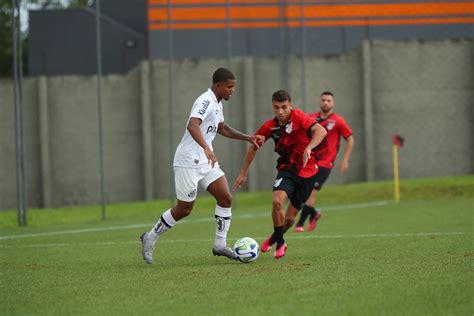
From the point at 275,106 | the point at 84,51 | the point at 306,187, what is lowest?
the point at 306,187

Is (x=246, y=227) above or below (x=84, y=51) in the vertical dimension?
below

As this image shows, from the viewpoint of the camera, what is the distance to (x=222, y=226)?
34.3 feet

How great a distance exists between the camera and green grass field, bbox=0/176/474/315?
7051 mm

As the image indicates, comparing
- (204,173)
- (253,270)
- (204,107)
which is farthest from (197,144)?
(253,270)

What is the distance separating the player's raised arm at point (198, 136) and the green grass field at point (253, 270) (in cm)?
110

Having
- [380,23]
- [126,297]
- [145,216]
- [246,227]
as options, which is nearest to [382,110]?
[380,23]

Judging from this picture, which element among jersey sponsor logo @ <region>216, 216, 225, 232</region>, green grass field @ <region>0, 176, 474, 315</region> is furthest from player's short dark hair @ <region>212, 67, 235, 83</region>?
green grass field @ <region>0, 176, 474, 315</region>

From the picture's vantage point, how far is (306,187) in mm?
10977

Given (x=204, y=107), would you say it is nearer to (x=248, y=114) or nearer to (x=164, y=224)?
(x=164, y=224)

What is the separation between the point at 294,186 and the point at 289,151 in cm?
40

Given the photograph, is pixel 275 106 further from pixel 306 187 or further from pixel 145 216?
pixel 145 216

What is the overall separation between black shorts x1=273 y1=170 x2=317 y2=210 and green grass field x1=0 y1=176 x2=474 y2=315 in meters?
0.62

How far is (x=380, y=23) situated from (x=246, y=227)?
13.3m

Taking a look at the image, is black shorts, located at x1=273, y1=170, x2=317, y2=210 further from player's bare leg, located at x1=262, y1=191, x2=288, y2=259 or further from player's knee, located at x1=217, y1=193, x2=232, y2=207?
player's knee, located at x1=217, y1=193, x2=232, y2=207
